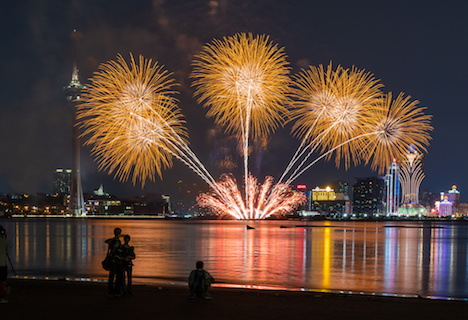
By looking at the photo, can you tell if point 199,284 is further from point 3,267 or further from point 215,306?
point 3,267

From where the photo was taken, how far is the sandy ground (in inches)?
512

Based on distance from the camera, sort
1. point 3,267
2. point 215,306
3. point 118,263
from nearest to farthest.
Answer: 1. point 215,306
2. point 3,267
3. point 118,263

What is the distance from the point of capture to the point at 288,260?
3656 cm

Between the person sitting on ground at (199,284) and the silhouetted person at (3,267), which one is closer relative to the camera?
the silhouetted person at (3,267)

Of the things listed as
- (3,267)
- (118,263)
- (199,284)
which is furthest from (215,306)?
(3,267)

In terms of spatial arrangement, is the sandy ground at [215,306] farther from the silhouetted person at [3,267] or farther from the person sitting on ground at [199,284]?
the person sitting on ground at [199,284]

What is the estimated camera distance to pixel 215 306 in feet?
46.4

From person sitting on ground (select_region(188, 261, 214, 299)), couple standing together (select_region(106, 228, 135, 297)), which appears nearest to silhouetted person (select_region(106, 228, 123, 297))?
couple standing together (select_region(106, 228, 135, 297))

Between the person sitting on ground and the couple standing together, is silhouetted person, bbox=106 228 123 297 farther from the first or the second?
the person sitting on ground

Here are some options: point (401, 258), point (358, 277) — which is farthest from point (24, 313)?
point (401, 258)

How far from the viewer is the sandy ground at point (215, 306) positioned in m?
13.0

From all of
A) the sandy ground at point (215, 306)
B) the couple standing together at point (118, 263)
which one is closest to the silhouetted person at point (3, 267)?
the sandy ground at point (215, 306)

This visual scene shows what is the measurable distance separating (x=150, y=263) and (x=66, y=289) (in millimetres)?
16971

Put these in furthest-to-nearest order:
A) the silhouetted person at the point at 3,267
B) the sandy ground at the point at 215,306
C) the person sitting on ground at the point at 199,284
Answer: the person sitting on ground at the point at 199,284 → the silhouetted person at the point at 3,267 → the sandy ground at the point at 215,306
